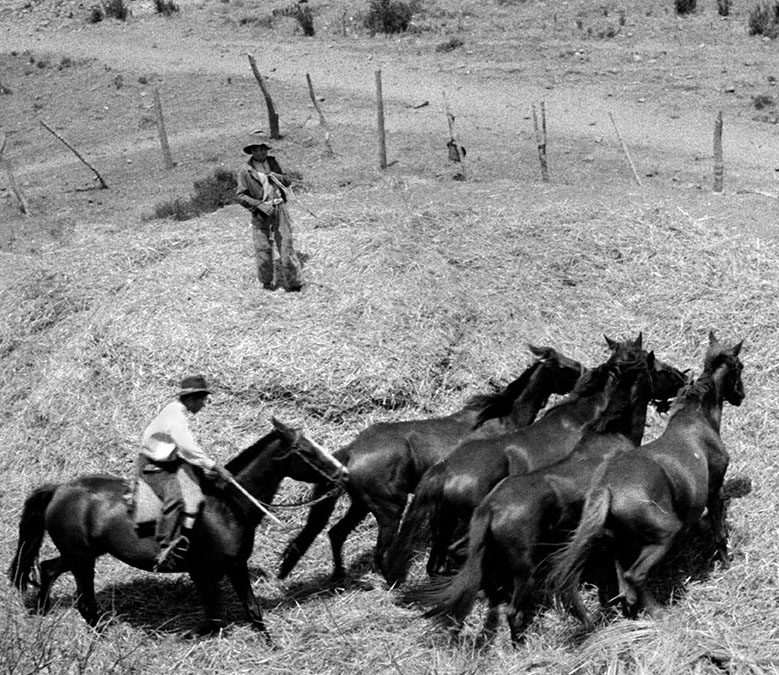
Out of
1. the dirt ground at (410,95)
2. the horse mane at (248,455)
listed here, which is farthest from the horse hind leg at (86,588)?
the dirt ground at (410,95)

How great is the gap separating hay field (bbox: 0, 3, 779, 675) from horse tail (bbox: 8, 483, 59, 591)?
0.87ft

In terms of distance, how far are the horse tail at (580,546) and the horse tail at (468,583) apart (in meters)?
0.52

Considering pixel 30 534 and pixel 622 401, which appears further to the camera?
pixel 622 401

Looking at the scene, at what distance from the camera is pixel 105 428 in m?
11.7

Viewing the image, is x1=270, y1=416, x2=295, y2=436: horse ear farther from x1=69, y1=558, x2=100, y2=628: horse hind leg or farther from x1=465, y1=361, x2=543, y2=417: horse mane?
x1=465, y1=361, x2=543, y2=417: horse mane

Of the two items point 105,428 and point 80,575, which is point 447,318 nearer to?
point 105,428

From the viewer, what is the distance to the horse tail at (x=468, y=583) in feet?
26.7

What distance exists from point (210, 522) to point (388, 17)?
24209 millimetres

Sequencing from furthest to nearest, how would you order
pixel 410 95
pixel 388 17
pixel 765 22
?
pixel 388 17, pixel 765 22, pixel 410 95

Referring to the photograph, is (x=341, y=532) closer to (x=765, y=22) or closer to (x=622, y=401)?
(x=622, y=401)

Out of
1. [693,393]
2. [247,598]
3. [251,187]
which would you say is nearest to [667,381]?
[693,393]

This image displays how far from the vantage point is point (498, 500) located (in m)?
8.29

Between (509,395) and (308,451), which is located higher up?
(308,451)

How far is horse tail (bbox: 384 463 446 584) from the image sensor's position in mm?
9016
